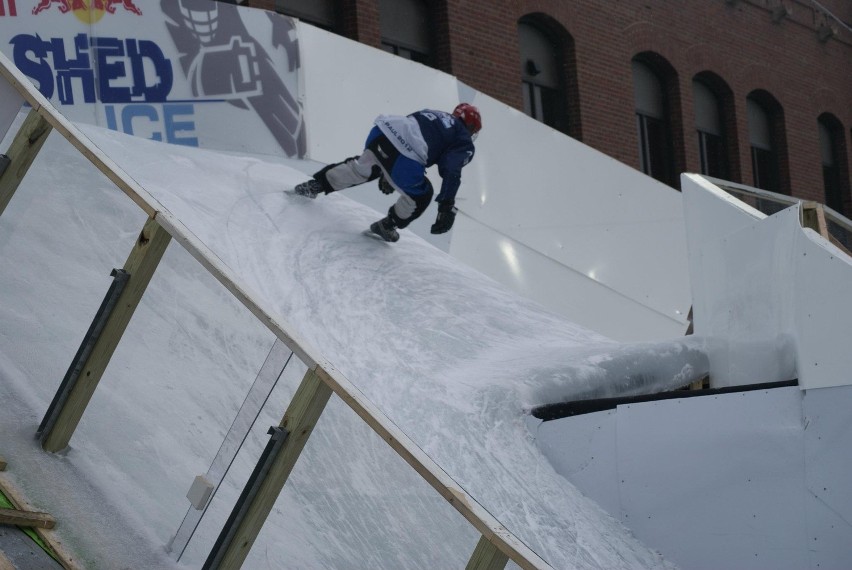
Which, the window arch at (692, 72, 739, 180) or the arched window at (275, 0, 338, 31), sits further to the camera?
the window arch at (692, 72, 739, 180)

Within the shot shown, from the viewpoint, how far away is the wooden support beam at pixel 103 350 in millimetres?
3961

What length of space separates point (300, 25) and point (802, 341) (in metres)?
5.35

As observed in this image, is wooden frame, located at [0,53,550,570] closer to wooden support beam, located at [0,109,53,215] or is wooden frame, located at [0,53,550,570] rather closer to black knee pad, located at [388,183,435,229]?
wooden support beam, located at [0,109,53,215]

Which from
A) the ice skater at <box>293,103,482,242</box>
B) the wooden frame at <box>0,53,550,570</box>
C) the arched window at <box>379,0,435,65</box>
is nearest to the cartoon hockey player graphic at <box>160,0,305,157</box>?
the ice skater at <box>293,103,482,242</box>

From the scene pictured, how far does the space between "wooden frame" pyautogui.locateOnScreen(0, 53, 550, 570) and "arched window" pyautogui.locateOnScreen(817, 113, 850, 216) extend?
2131 centimetres

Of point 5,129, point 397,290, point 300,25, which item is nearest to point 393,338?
point 397,290

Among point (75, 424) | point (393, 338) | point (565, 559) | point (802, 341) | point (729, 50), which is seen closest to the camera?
point (75, 424)

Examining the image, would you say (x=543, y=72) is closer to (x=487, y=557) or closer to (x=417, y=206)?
(x=417, y=206)

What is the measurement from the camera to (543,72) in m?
15.9

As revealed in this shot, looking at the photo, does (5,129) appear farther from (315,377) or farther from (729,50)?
(729,50)

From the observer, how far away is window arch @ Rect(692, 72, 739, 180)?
19.5m

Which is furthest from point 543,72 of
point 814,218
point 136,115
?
point 814,218

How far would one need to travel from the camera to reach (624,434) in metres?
6.38

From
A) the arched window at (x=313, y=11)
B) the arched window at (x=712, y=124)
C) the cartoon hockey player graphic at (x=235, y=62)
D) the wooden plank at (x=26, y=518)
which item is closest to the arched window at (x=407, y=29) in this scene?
the arched window at (x=313, y=11)
